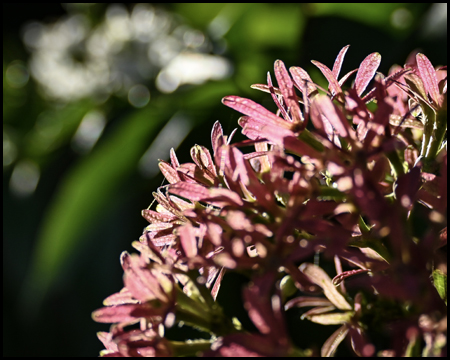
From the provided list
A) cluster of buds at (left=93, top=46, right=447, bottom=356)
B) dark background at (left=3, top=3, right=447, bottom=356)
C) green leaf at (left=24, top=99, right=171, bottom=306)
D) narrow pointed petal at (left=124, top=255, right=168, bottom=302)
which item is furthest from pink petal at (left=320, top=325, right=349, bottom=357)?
green leaf at (left=24, top=99, right=171, bottom=306)

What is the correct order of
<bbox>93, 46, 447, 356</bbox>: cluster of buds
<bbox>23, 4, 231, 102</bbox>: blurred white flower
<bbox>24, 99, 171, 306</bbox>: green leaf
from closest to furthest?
<bbox>93, 46, 447, 356</bbox>: cluster of buds, <bbox>24, 99, 171, 306</bbox>: green leaf, <bbox>23, 4, 231, 102</bbox>: blurred white flower

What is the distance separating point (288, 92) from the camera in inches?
16.5

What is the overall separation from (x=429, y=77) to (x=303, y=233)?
180 millimetres

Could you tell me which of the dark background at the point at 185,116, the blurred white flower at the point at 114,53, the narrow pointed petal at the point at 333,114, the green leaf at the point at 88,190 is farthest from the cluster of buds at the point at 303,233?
the blurred white flower at the point at 114,53

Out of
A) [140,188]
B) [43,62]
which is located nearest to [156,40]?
[43,62]

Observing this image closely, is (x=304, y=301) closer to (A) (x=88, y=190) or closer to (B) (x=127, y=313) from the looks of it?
(B) (x=127, y=313)

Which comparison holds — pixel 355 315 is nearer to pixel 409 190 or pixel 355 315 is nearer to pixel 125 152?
pixel 409 190

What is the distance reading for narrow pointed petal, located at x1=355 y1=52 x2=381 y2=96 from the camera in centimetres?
43

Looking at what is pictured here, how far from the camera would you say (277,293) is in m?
0.30

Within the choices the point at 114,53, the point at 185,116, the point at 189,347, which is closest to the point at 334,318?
the point at 189,347

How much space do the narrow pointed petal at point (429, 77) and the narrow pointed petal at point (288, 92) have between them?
115mm

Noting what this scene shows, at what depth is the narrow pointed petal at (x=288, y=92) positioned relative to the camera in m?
0.41

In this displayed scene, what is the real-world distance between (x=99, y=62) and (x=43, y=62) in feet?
1.13

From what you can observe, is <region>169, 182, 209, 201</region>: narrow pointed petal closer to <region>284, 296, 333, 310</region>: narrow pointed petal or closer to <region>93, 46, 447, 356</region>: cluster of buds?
<region>93, 46, 447, 356</region>: cluster of buds
